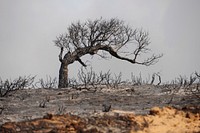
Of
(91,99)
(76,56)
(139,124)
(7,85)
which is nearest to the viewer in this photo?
(139,124)

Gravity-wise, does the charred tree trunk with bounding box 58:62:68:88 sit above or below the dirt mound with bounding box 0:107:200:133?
above

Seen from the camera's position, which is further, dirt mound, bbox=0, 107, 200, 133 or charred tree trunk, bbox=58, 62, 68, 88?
charred tree trunk, bbox=58, 62, 68, 88

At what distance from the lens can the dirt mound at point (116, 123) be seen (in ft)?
17.8

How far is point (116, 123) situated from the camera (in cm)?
575

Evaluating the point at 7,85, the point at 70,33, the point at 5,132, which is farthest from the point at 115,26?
the point at 5,132

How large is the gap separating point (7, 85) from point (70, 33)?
7338 millimetres

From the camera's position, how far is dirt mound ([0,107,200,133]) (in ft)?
17.8

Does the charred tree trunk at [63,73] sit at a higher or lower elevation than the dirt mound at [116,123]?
higher

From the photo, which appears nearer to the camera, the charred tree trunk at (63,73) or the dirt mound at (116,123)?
the dirt mound at (116,123)

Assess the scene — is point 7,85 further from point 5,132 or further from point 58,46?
point 58,46

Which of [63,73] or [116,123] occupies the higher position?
[63,73]

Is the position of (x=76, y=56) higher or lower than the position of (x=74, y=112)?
higher

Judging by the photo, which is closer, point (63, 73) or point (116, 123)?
point (116, 123)

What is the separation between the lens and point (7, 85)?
1060 cm
